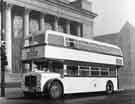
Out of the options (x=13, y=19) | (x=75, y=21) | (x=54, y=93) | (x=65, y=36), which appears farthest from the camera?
→ (x=75, y=21)

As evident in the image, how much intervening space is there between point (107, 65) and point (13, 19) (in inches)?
902

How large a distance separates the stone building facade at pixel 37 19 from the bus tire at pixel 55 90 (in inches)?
765

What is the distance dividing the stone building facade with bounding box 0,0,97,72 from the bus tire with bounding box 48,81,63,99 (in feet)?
63.7

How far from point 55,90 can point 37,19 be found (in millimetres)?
29380

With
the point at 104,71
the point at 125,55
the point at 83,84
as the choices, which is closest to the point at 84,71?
the point at 83,84

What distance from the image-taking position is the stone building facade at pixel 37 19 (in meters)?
33.8

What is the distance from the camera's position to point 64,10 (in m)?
42.3

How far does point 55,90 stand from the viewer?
13.8 meters

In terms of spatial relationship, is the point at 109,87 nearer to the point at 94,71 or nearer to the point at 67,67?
the point at 94,71

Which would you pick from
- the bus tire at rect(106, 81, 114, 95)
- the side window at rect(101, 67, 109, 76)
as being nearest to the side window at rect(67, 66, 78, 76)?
the side window at rect(101, 67, 109, 76)

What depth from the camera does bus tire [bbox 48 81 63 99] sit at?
1357 cm

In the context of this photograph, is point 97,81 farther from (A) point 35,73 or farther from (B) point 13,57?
(B) point 13,57

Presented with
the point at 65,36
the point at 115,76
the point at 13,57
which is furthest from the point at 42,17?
the point at 65,36

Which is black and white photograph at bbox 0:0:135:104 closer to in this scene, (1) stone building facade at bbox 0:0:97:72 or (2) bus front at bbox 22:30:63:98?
(2) bus front at bbox 22:30:63:98
